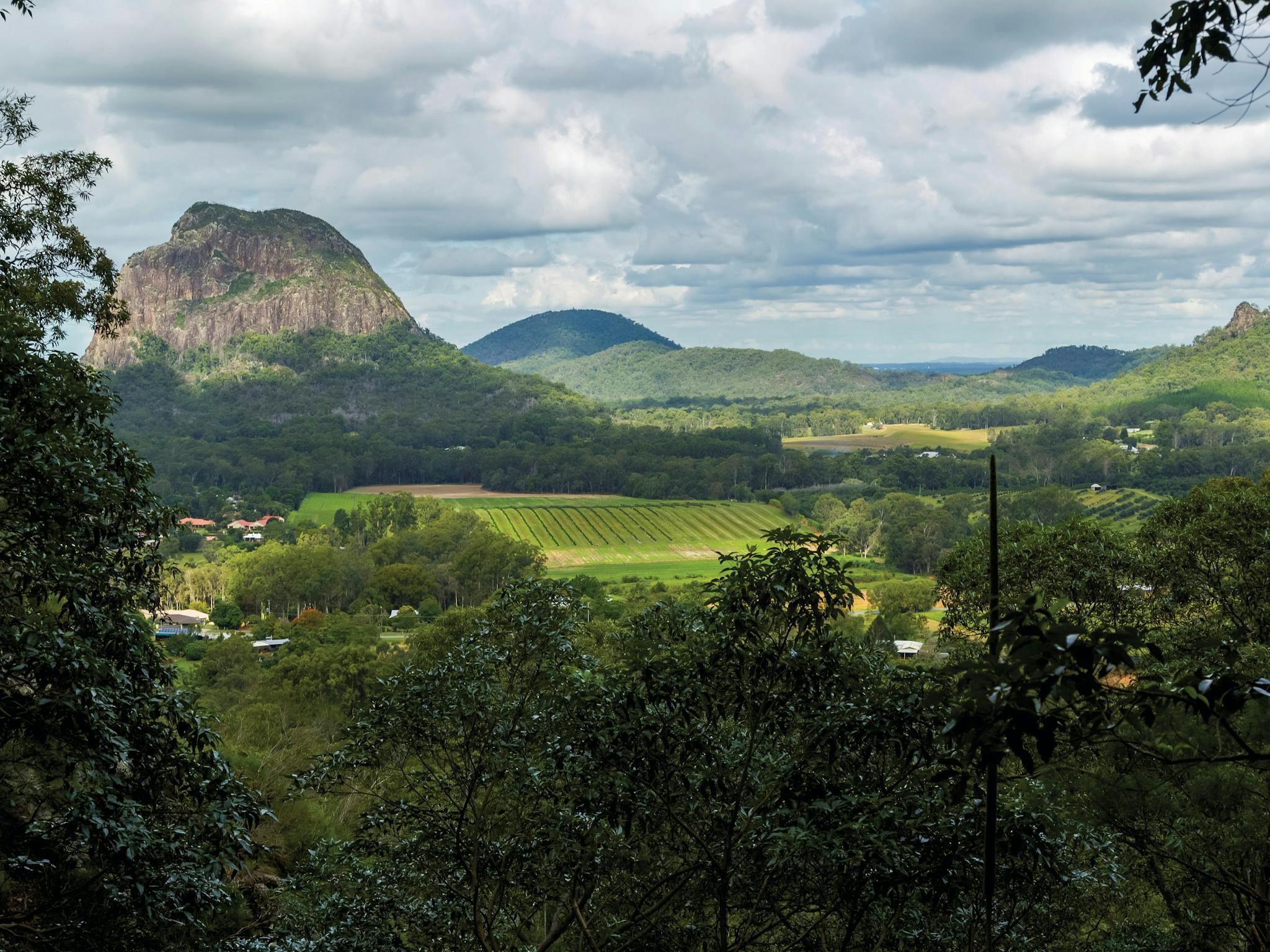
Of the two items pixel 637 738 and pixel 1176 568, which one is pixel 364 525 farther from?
pixel 637 738

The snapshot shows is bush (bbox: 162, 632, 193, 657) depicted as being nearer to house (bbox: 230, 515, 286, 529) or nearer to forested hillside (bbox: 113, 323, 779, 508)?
house (bbox: 230, 515, 286, 529)

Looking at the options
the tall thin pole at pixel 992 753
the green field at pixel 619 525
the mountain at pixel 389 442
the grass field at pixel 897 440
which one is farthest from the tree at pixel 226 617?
the grass field at pixel 897 440

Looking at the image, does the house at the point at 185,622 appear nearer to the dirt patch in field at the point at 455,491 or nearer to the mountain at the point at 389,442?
the mountain at the point at 389,442

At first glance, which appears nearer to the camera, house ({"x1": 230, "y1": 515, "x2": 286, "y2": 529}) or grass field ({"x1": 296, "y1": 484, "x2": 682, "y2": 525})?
house ({"x1": 230, "y1": 515, "x2": 286, "y2": 529})

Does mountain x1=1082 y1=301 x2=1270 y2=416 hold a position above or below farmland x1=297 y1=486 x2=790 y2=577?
above

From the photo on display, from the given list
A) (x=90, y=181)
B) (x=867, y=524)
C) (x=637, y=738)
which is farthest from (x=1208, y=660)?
(x=867, y=524)

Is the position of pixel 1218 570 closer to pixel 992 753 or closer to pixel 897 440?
pixel 992 753

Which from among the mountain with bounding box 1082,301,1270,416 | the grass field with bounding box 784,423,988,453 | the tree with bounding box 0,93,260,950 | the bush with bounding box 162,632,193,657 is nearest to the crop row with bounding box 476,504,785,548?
the bush with bounding box 162,632,193,657
